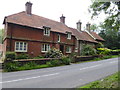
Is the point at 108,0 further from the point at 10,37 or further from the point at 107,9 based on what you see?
the point at 10,37

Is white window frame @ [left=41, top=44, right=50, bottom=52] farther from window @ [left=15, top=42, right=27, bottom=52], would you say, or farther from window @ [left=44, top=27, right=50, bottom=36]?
window @ [left=15, top=42, right=27, bottom=52]

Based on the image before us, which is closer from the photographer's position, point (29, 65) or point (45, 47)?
point (29, 65)

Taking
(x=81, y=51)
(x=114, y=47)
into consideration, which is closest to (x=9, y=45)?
(x=81, y=51)

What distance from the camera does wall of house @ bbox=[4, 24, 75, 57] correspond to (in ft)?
58.6

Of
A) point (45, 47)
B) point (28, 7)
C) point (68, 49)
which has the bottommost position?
point (68, 49)

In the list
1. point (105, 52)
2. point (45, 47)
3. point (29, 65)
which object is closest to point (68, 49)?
point (45, 47)

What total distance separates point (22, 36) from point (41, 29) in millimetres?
4134

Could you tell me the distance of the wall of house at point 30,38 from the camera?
17859 millimetres

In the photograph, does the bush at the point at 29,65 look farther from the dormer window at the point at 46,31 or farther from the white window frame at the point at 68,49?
the white window frame at the point at 68,49

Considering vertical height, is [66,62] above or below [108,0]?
below

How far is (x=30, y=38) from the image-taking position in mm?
20266

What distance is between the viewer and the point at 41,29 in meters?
21.9

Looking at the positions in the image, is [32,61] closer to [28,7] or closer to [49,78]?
[49,78]

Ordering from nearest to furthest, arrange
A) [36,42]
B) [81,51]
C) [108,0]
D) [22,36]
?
[108,0] < [22,36] < [36,42] < [81,51]
